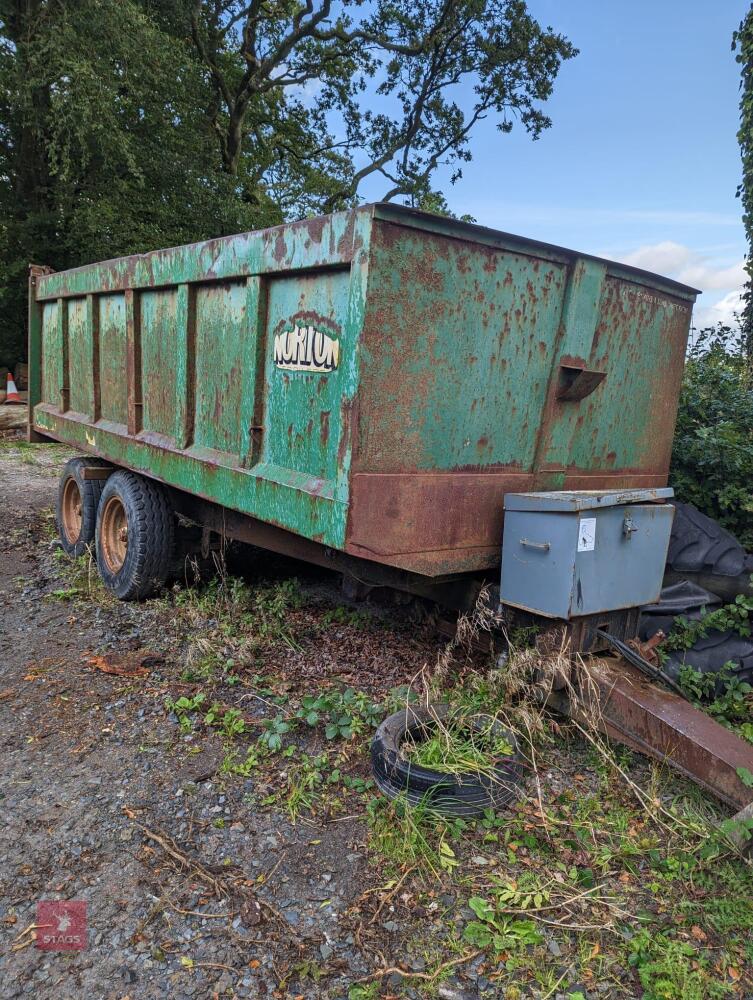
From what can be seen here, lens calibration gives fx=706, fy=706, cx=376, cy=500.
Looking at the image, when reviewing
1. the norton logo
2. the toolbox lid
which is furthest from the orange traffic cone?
the toolbox lid

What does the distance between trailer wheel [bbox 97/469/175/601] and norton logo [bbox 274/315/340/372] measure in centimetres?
199

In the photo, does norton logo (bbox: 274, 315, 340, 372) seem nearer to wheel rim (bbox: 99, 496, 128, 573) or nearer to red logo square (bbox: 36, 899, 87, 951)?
red logo square (bbox: 36, 899, 87, 951)

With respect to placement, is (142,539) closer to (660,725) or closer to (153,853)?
(153,853)

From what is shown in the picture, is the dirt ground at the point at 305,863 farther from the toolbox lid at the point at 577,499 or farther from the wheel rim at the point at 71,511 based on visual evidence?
the wheel rim at the point at 71,511

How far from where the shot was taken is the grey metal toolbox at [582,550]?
275cm

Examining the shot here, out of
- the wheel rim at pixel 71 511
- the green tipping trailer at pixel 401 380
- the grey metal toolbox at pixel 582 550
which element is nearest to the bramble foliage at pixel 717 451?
the green tipping trailer at pixel 401 380

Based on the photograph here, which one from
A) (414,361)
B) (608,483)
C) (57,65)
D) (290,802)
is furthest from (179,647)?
(57,65)

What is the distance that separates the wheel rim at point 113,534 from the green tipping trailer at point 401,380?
3.38 feet

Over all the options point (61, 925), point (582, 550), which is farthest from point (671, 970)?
point (61, 925)

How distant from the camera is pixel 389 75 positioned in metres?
19.8

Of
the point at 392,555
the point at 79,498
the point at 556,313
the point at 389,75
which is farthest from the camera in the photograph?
the point at 389,75

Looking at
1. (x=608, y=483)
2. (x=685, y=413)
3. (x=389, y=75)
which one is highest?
(x=389, y=75)

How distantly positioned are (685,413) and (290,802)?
3.88 metres

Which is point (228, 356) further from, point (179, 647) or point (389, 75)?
point (389, 75)
